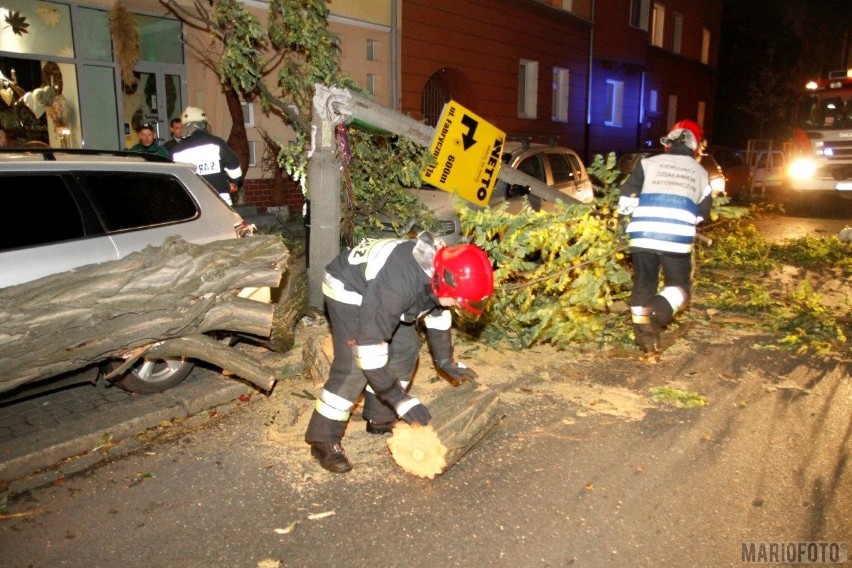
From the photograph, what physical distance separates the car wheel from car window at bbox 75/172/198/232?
3.42 ft

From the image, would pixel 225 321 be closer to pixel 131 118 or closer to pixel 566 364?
pixel 566 364

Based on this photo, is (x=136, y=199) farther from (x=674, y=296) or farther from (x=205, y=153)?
(x=674, y=296)

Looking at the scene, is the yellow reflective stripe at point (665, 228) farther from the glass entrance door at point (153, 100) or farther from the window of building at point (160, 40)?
the window of building at point (160, 40)

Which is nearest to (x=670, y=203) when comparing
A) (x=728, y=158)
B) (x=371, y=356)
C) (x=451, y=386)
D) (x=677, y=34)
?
(x=451, y=386)

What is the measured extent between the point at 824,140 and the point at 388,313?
1767 centimetres

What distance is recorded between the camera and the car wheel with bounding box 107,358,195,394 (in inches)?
197

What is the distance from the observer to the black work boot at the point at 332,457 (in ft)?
13.3

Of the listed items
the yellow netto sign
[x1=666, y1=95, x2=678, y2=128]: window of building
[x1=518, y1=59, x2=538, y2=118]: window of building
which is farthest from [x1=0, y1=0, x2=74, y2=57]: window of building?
[x1=666, y1=95, x2=678, y2=128]: window of building

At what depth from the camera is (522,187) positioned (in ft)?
27.7

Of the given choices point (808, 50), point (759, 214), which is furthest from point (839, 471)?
point (808, 50)

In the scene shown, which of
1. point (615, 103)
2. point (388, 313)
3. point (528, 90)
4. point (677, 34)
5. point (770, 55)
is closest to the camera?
point (388, 313)

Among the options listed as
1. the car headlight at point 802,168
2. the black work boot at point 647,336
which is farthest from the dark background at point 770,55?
the black work boot at point 647,336

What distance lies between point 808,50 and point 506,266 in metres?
33.0

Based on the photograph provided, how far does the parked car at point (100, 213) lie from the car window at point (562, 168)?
5469 mm
